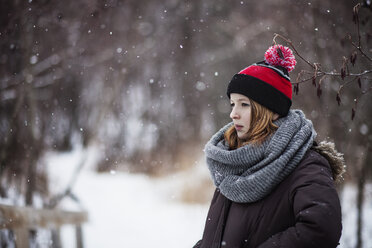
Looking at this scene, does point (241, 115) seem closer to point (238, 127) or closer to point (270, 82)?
point (238, 127)

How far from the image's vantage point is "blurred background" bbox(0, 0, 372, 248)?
4.21 meters

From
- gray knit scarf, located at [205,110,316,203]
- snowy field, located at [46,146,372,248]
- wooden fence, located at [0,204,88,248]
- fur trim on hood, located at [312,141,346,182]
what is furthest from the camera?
snowy field, located at [46,146,372,248]

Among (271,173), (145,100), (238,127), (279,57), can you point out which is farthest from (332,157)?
(145,100)

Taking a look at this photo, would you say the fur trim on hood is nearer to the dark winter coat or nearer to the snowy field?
the dark winter coat

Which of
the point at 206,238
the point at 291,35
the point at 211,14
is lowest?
the point at 206,238

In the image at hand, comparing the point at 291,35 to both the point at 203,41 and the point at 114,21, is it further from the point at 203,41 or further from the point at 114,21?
the point at 203,41

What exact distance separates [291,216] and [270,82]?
0.70m

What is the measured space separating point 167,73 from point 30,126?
3.46 m

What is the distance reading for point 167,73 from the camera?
25.1 ft

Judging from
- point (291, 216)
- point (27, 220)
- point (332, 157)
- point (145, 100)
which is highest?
point (145, 100)

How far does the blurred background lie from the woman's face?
2.70 ft

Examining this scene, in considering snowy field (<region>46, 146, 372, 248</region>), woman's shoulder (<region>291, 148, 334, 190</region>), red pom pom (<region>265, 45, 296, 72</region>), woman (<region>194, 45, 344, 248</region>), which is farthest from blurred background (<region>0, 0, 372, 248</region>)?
woman's shoulder (<region>291, 148, 334, 190</region>)

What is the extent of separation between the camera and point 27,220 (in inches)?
167

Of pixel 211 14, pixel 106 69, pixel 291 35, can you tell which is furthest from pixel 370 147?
pixel 106 69
